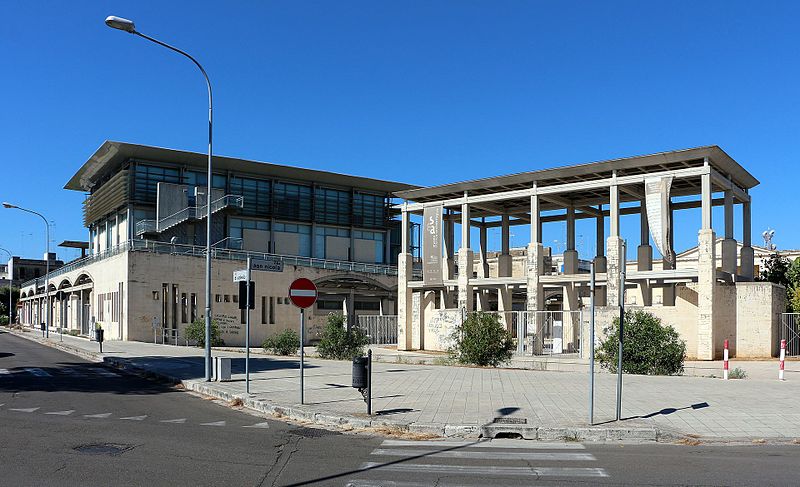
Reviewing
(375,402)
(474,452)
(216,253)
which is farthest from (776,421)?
(216,253)

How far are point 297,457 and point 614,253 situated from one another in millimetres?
28101

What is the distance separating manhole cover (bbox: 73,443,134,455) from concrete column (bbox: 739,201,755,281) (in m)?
34.4

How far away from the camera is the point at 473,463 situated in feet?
29.5

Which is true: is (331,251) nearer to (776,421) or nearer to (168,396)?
(168,396)

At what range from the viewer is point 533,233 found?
38906 millimetres

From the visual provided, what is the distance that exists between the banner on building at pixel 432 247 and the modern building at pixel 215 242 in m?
11.4

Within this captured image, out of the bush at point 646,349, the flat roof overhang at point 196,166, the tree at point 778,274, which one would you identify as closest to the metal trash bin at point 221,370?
the bush at point 646,349

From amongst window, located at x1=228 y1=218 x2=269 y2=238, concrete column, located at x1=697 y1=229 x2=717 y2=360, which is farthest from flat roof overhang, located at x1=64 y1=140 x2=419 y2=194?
concrete column, located at x1=697 y1=229 x2=717 y2=360

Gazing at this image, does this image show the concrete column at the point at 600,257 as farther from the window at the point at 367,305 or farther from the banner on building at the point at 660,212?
the window at the point at 367,305

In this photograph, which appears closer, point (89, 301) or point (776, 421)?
point (776, 421)

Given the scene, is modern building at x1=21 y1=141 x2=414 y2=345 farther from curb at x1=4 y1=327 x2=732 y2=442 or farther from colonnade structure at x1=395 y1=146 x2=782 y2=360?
curb at x1=4 y1=327 x2=732 y2=442

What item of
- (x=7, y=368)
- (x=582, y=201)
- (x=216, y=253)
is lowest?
(x=7, y=368)

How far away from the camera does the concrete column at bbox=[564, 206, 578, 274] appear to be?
135 feet

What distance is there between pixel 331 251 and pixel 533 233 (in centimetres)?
2915
